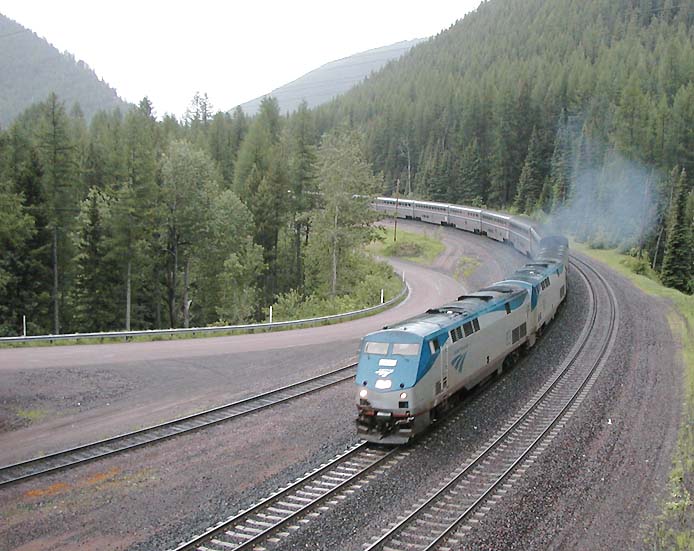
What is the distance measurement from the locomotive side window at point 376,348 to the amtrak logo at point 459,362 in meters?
2.39

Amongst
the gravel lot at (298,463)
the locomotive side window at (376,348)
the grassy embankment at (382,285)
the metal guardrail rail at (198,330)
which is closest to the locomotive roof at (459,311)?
the locomotive side window at (376,348)

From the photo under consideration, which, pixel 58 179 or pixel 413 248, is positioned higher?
pixel 58 179

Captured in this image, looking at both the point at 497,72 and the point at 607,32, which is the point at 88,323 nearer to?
the point at 497,72

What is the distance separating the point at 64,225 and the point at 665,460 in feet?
122

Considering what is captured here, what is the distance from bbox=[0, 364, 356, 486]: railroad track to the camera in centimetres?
1533

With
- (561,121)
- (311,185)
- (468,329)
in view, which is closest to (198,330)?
(468,329)

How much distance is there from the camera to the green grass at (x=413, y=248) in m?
64.6

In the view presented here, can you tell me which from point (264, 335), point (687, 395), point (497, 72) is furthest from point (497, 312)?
point (497, 72)

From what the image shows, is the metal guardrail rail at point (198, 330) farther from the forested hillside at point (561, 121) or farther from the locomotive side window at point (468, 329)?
the forested hillside at point (561, 121)

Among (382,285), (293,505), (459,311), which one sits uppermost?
(459,311)

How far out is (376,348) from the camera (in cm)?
1806

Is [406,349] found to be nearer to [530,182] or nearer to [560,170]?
[560,170]

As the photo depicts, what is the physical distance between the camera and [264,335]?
31.1 metres

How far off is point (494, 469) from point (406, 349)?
12.7ft
